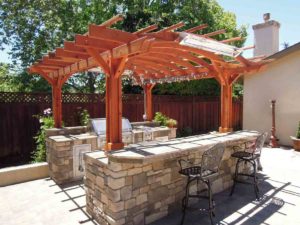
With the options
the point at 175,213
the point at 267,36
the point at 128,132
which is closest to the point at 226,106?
the point at 128,132

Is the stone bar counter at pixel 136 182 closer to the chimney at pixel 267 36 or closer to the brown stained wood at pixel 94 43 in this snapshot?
the brown stained wood at pixel 94 43

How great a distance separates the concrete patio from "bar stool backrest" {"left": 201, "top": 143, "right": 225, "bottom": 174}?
79cm

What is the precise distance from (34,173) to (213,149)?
4.07 m

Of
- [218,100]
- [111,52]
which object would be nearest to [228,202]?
[111,52]

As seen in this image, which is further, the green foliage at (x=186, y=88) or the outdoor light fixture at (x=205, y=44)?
the green foliage at (x=186, y=88)

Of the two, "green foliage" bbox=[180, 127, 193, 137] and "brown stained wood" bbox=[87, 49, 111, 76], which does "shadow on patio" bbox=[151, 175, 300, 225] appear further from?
"green foliage" bbox=[180, 127, 193, 137]

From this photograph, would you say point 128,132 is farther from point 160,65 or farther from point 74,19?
point 74,19

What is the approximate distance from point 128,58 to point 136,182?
1.85 meters

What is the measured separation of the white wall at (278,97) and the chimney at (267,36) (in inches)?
40.4

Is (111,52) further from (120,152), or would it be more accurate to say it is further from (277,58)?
(277,58)

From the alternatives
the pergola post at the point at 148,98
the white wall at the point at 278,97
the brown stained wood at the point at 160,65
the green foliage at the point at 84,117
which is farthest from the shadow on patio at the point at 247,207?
the white wall at the point at 278,97

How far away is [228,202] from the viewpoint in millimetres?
4309

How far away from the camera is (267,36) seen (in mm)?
9961

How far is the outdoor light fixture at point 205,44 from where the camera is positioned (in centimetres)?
370
